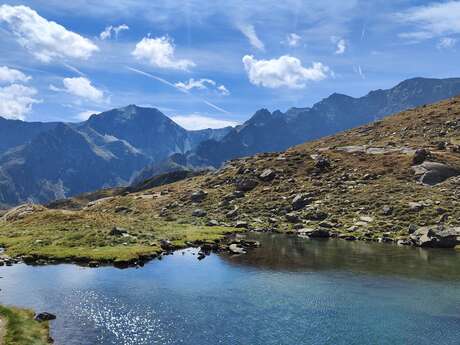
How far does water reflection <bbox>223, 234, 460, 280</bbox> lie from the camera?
8475 cm

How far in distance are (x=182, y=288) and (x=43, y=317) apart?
23.1m

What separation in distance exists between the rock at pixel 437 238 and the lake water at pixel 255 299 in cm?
480

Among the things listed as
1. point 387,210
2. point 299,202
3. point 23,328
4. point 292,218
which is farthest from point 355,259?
point 23,328

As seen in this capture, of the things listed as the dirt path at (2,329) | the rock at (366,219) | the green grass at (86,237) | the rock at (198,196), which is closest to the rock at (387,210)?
the rock at (366,219)

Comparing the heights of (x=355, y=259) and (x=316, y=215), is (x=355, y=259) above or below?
below

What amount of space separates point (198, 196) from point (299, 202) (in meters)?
46.9

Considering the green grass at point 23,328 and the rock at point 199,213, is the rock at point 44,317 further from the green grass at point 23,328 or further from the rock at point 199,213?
the rock at point 199,213

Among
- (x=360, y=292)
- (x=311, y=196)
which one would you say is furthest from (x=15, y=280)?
(x=311, y=196)

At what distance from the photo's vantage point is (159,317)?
5750cm

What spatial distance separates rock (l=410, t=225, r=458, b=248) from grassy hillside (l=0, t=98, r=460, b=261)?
4.36m

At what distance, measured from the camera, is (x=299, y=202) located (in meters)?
156

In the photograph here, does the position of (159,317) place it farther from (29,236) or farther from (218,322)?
(29,236)

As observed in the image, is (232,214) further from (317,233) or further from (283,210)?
(317,233)

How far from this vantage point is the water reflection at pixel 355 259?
8475 centimetres
